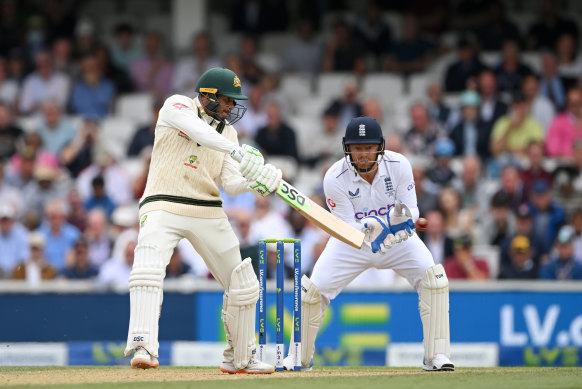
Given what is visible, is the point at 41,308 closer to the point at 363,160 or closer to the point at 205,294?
the point at 205,294

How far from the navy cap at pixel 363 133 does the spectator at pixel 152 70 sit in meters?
7.83

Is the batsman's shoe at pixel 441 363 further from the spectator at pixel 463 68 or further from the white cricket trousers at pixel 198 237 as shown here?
the spectator at pixel 463 68

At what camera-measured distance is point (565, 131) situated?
13414mm

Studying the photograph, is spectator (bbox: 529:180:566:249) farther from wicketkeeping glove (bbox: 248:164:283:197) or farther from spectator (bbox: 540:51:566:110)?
wicketkeeping glove (bbox: 248:164:283:197)

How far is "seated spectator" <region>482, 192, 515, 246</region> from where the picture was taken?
12.4 meters

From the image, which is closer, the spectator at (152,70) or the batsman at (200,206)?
the batsman at (200,206)

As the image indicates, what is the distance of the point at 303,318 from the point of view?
27.8 ft

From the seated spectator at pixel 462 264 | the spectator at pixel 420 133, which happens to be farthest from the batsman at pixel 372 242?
the spectator at pixel 420 133

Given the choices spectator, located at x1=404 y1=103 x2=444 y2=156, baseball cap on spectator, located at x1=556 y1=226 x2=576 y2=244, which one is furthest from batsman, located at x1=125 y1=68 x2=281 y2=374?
spectator, located at x1=404 y1=103 x2=444 y2=156

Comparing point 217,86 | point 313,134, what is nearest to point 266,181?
point 217,86

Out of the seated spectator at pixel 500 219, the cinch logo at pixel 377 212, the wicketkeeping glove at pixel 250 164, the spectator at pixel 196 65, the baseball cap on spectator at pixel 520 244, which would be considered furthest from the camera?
the spectator at pixel 196 65

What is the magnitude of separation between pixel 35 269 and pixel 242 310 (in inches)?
197

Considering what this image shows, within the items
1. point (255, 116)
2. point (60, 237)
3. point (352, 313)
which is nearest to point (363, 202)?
point (352, 313)

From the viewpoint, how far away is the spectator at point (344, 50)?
15336 millimetres
